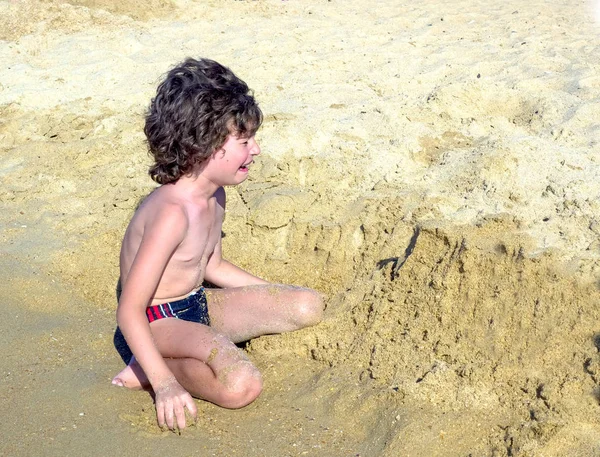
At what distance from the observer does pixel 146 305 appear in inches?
101

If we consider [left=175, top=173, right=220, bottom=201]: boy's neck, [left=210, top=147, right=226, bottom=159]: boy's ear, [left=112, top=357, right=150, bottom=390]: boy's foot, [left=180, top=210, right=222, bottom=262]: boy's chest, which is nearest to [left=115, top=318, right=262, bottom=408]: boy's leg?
[left=112, top=357, right=150, bottom=390]: boy's foot

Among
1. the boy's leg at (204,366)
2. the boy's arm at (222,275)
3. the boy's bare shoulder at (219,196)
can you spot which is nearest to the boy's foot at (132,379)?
the boy's leg at (204,366)

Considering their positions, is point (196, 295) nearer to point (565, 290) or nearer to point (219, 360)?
point (219, 360)

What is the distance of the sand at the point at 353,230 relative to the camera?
2.37m

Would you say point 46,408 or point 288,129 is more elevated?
point 288,129

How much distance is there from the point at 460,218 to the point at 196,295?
1192 mm

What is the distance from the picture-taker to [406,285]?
2.92m

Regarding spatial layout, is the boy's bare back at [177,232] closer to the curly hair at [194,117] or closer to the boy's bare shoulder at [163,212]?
the boy's bare shoulder at [163,212]

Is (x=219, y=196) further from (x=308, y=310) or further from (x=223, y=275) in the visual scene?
(x=308, y=310)

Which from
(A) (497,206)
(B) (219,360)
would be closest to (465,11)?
(A) (497,206)

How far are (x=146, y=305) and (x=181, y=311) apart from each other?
33cm

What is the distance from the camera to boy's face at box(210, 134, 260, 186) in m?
2.73

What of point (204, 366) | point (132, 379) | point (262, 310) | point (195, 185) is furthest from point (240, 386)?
point (195, 185)

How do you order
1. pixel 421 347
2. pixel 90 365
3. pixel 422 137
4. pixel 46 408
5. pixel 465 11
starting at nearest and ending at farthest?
pixel 46 408 → pixel 421 347 → pixel 90 365 → pixel 422 137 → pixel 465 11
